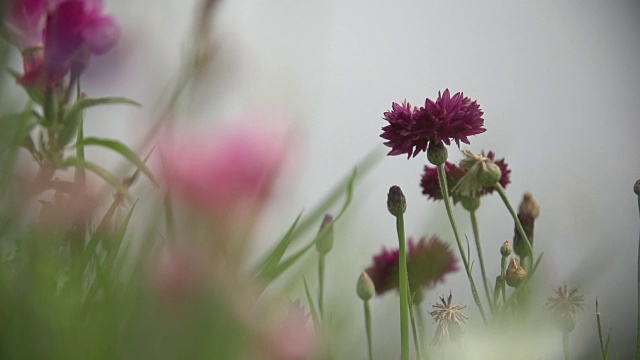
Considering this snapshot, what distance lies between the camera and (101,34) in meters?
0.19

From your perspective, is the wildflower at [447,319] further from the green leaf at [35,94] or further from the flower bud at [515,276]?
the green leaf at [35,94]

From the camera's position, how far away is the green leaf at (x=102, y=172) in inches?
5.4

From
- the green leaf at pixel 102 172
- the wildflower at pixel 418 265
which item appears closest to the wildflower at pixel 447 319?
the wildflower at pixel 418 265

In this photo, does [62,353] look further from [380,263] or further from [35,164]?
[380,263]

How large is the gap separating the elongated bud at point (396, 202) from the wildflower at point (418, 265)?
1 centimetres

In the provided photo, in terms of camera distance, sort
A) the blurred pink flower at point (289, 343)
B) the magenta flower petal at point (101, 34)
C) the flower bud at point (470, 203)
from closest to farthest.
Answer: the blurred pink flower at point (289, 343)
the magenta flower petal at point (101, 34)
the flower bud at point (470, 203)

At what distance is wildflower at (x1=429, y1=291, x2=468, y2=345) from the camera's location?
0.75 ft

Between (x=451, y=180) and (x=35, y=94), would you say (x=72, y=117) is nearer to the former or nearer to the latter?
(x=35, y=94)

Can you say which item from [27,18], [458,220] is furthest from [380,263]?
[27,18]

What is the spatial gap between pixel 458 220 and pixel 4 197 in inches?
7.1

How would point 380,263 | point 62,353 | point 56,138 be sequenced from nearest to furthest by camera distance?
point 62,353
point 56,138
point 380,263

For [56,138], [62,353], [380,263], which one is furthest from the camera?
[380,263]

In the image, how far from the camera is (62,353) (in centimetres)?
7

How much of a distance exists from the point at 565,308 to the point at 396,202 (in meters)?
0.10
